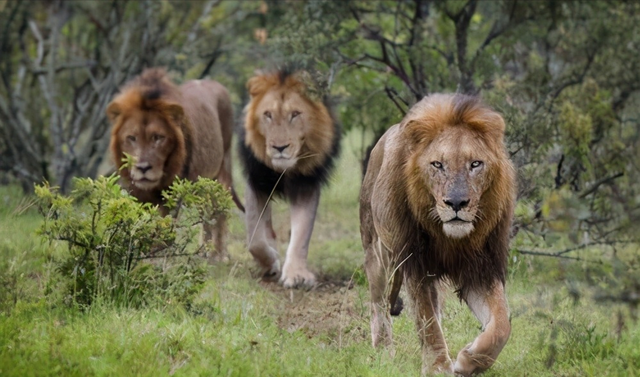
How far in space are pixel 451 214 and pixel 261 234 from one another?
358 cm

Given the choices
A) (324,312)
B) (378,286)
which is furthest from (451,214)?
(324,312)

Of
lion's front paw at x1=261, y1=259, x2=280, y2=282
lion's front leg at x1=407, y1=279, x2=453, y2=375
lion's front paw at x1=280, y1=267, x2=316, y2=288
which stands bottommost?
lion's front paw at x1=261, y1=259, x2=280, y2=282

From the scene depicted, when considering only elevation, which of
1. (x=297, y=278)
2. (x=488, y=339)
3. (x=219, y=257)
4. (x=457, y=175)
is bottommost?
(x=219, y=257)

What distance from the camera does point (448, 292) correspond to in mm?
5934

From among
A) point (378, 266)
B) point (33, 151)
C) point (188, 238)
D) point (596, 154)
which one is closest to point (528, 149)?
point (596, 154)

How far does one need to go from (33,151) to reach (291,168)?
4.19 meters

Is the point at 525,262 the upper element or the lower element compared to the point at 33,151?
upper

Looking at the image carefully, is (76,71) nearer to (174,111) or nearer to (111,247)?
(174,111)

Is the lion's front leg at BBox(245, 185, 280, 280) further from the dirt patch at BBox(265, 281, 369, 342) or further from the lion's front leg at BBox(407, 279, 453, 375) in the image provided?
the lion's front leg at BBox(407, 279, 453, 375)

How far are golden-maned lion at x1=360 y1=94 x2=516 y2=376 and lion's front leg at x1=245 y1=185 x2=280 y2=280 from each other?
9.08 ft

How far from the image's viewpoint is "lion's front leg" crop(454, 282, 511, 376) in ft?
16.6

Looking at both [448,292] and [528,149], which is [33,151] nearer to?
[528,149]

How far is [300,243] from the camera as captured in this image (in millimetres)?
8477

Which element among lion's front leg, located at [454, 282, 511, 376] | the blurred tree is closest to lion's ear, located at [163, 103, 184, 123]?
the blurred tree
